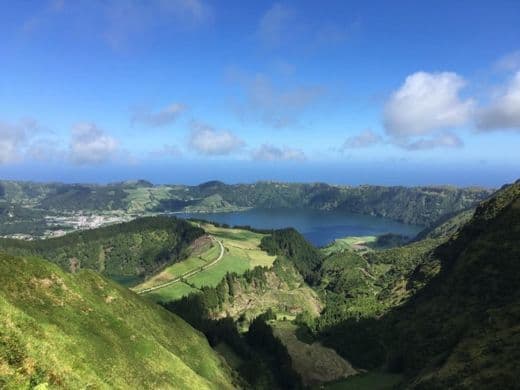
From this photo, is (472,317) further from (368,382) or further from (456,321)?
(368,382)

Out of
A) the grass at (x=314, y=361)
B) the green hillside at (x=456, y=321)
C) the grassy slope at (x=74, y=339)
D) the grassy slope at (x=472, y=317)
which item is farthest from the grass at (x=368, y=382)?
the grassy slope at (x=74, y=339)

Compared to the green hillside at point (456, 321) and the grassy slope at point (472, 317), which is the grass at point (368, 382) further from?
the grassy slope at point (472, 317)

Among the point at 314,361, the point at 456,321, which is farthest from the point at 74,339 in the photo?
the point at 314,361

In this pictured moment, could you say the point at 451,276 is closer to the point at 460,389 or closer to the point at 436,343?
the point at 436,343

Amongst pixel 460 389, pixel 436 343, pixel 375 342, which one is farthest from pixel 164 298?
pixel 460 389

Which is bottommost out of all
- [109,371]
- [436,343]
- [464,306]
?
[436,343]

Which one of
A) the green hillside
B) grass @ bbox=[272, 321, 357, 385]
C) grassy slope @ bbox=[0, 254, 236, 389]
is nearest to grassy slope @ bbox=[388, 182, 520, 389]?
the green hillside

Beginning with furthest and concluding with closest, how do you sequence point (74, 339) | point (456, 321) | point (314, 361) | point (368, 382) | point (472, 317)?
point (314, 361) → point (456, 321) → point (368, 382) → point (472, 317) → point (74, 339)

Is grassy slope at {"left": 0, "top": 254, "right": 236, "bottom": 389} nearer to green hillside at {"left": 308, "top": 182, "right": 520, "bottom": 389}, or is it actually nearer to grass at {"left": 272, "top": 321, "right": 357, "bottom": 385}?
green hillside at {"left": 308, "top": 182, "right": 520, "bottom": 389}
